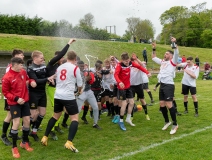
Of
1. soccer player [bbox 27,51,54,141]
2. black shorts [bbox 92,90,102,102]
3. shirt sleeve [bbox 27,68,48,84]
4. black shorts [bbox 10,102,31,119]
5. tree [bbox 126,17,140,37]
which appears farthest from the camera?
tree [bbox 126,17,140,37]

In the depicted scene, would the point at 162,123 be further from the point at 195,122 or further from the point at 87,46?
the point at 87,46

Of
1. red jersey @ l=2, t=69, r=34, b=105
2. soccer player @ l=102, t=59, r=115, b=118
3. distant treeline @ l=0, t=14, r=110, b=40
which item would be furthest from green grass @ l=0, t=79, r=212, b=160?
distant treeline @ l=0, t=14, r=110, b=40

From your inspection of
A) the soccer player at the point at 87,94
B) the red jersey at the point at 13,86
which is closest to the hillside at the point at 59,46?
the soccer player at the point at 87,94

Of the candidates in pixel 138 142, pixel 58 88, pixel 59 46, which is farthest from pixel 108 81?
pixel 59 46

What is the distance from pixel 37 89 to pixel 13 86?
0.80 metres

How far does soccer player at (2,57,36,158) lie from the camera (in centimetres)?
526

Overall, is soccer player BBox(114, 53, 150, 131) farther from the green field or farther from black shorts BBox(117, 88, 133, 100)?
the green field

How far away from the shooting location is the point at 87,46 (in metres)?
34.2

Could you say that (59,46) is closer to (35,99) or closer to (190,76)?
(190,76)

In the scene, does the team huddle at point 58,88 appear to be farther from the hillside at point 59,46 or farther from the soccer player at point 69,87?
the hillside at point 59,46

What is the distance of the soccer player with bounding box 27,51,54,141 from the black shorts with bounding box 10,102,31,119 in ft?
1.53

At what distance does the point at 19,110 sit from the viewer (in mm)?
5387

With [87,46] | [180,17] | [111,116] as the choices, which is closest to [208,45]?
[180,17]

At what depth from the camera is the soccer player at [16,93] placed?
5262 millimetres
